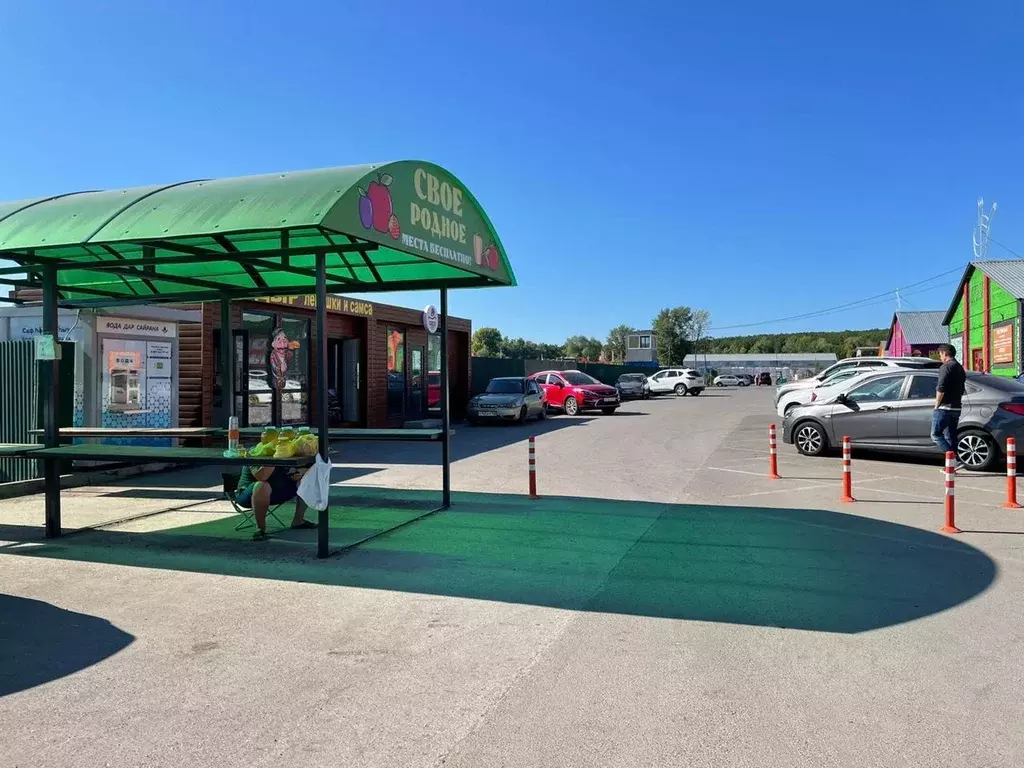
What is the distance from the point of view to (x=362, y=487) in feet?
38.3

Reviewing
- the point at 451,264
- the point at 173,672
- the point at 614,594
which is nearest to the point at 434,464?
the point at 451,264

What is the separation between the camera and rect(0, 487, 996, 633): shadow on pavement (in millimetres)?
5785

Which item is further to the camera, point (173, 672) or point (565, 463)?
point (565, 463)

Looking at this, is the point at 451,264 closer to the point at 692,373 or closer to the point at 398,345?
the point at 398,345

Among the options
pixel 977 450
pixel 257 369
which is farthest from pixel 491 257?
pixel 257 369

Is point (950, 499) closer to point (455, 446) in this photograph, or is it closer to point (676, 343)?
point (455, 446)

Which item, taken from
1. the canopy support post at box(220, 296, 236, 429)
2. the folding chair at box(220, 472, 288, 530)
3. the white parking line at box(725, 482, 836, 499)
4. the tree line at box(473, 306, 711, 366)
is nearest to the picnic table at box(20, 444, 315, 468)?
the folding chair at box(220, 472, 288, 530)

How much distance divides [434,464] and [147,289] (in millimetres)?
5650

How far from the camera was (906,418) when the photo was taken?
43.0 ft

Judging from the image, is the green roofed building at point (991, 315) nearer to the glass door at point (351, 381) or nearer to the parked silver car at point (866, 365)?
the parked silver car at point (866, 365)

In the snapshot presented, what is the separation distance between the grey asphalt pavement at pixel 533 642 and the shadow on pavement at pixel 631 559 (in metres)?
0.04

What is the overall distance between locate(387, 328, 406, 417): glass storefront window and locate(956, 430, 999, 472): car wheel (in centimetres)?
1475

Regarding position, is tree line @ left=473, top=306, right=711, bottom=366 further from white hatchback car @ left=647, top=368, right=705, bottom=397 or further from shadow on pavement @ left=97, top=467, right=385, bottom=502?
shadow on pavement @ left=97, top=467, right=385, bottom=502

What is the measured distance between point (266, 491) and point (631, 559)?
148 inches
